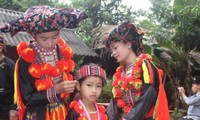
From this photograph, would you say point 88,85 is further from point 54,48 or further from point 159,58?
point 159,58

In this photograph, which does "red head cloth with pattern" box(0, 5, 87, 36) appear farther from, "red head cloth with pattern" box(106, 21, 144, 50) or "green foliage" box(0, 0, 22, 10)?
"green foliage" box(0, 0, 22, 10)

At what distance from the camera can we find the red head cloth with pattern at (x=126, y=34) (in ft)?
9.91

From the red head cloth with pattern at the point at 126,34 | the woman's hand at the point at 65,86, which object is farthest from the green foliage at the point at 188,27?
the woman's hand at the point at 65,86

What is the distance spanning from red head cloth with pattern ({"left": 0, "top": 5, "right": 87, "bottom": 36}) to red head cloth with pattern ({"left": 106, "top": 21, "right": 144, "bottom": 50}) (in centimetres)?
45

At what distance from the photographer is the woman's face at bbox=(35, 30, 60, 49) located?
2.69 m

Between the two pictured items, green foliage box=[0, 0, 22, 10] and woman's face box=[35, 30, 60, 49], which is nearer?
woman's face box=[35, 30, 60, 49]

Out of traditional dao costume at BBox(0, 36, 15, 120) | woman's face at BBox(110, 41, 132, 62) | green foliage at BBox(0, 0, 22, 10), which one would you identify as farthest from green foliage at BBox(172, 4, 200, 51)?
green foliage at BBox(0, 0, 22, 10)

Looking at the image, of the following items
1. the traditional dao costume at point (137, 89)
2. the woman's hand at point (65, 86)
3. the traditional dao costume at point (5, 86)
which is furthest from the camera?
the traditional dao costume at point (5, 86)

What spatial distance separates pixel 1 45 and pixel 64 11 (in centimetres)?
123

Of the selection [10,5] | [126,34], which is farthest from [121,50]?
[10,5]

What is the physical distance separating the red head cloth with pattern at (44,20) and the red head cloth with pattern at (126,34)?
451 millimetres

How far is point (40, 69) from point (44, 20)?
42cm

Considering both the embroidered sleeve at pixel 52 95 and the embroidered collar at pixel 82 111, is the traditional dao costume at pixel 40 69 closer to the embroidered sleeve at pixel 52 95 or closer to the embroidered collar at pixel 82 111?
the embroidered sleeve at pixel 52 95

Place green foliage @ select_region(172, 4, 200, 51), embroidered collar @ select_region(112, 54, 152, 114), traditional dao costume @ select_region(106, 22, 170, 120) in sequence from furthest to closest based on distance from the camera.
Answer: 1. green foliage @ select_region(172, 4, 200, 51)
2. embroidered collar @ select_region(112, 54, 152, 114)
3. traditional dao costume @ select_region(106, 22, 170, 120)
